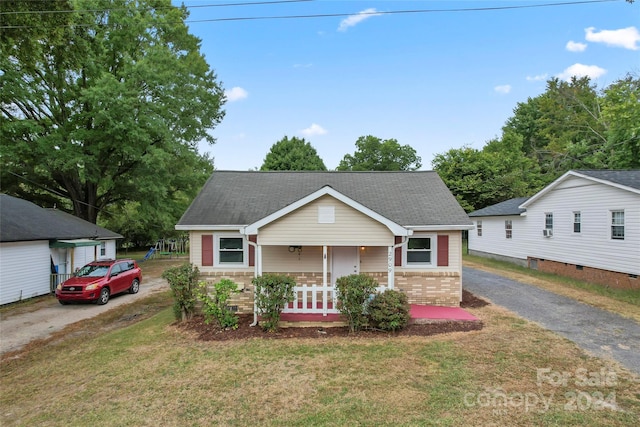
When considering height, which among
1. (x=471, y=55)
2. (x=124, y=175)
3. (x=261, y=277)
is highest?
(x=471, y=55)

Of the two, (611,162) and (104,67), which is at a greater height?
(104,67)

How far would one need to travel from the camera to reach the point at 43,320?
408 inches

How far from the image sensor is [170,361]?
6.67 meters

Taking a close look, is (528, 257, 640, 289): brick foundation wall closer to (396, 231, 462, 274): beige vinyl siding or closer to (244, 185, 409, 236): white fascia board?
(396, 231, 462, 274): beige vinyl siding

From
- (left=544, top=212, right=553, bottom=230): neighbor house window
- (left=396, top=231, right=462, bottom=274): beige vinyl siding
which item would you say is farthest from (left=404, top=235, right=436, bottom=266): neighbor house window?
(left=544, top=212, right=553, bottom=230): neighbor house window

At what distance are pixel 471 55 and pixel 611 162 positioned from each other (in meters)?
14.7

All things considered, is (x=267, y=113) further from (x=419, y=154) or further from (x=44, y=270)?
(x=419, y=154)

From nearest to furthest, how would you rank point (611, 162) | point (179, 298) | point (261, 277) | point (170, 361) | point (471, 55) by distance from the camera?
1. point (170, 361)
2. point (261, 277)
3. point (179, 298)
4. point (471, 55)
5. point (611, 162)

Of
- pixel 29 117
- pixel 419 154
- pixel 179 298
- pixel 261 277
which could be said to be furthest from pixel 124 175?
pixel 419 154

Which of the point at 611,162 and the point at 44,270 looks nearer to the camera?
the point at 44,270

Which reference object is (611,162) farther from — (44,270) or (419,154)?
(44,270)

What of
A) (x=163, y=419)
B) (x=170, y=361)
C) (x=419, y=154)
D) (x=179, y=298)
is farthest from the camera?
(x=419, y=154)

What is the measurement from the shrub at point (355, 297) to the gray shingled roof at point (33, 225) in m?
12.9

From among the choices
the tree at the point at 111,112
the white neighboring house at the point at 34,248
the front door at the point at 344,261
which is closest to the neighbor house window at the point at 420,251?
the front door at the point at 344,261
